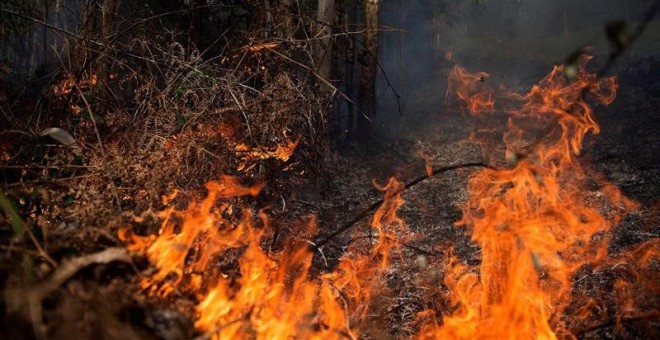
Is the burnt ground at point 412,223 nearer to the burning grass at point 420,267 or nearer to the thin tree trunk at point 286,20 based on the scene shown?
the burning grass at point 420,267

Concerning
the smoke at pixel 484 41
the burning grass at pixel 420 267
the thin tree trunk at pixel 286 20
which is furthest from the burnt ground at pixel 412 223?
the thin tree trunk at pixel 286 20

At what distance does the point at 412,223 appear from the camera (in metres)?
6.77

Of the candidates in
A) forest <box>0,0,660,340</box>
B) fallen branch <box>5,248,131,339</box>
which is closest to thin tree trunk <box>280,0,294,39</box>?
forest <box>0,0,660,340</box>

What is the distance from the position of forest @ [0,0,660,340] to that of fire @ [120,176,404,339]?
0.06 feet

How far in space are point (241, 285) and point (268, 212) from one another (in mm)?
3332

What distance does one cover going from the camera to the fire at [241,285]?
2.87 m

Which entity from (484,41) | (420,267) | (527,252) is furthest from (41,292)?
(484,41)

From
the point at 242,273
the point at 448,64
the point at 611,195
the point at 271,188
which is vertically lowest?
the point at 242,273

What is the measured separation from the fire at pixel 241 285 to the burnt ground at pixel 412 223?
14 centimetres

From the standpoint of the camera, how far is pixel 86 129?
5.05 m

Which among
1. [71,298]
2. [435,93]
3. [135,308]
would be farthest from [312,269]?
[435,93]

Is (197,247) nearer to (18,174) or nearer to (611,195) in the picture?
(18,174)

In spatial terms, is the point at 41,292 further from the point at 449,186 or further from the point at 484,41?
the point at 484,41

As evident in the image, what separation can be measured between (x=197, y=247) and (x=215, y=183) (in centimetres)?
143
